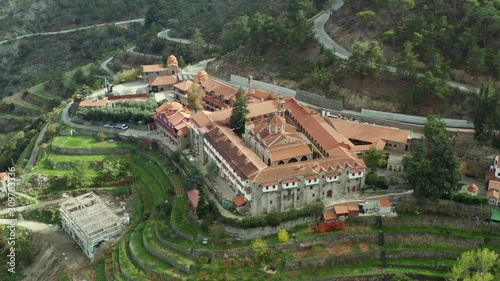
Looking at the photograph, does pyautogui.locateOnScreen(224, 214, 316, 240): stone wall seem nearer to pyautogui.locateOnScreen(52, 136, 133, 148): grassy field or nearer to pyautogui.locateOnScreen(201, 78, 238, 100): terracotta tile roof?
pyautogui.locateOnScreen(201, 78, 238, 100): terracotta tile roof

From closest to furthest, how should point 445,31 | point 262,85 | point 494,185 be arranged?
point 494,185 → point 445,31 → point 262,85

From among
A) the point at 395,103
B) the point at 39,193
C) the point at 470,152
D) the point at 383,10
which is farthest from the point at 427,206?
the point at 39,193

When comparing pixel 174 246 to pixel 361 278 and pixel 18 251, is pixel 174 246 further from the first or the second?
pixel 18 251

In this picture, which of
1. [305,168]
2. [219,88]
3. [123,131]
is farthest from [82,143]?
[305,168]

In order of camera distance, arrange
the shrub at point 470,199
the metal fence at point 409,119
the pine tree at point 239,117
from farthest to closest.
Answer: the metal fence at point 409,119 < the pine tree at point 239,117 < the shrub at point 470,199

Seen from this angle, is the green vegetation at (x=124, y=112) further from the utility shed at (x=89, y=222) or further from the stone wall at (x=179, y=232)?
the stone wall at (x=179, y=232)

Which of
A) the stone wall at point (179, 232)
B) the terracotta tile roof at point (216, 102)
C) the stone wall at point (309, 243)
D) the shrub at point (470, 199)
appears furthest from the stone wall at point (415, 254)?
the terracotta tile roof at point (216, 102)

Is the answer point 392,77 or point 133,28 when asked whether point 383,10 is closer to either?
point 392,77
